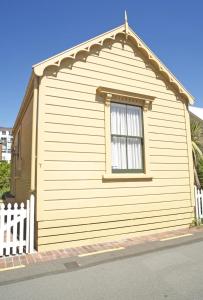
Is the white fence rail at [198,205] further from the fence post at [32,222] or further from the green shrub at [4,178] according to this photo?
the green shrub at [4,178]

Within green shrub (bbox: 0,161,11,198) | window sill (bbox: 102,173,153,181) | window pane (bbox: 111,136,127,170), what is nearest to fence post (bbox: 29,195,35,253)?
window sill (bbox: 102,173,153,181)

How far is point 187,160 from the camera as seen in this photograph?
31.8 ft

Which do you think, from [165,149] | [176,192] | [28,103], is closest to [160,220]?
[176,192]

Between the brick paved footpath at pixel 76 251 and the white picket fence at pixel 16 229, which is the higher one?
the white picket fence at pixel 16 229

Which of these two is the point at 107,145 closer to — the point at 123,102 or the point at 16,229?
the point at 123,102

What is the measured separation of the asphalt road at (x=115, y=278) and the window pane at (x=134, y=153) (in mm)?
2808

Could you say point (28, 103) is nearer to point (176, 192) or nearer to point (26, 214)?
point (26, 214)

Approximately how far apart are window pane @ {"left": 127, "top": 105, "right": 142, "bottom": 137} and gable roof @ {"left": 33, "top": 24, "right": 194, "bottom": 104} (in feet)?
6.15

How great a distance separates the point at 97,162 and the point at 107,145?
61cm

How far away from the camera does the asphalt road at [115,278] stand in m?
4.20

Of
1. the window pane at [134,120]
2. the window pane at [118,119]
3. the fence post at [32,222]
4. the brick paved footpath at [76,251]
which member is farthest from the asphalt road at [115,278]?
the window pane at [134,120]

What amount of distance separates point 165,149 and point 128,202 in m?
2.32

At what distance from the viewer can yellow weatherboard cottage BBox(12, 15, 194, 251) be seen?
6977 millimetres

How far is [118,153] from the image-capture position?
823 centimetres
